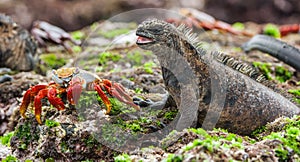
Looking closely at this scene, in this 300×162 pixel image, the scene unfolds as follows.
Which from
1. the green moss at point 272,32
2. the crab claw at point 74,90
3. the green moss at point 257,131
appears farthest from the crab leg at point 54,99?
the green moss at point 272,32

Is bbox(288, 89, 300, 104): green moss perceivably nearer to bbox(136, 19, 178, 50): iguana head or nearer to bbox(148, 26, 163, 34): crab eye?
bbox(136, 19, 178, 50): iguana head

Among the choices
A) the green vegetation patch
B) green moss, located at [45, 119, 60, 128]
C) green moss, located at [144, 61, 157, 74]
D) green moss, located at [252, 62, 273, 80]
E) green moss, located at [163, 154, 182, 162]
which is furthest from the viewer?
green moss, located at [252, 62, 273, 80]

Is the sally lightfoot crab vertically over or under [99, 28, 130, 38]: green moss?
under

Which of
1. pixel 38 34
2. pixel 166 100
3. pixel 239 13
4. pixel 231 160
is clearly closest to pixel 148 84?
pixel 166 100

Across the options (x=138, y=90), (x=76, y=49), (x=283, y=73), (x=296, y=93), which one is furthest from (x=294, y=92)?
(x=76, y=49)

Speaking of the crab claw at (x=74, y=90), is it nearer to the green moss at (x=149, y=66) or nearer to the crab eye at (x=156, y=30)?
the crab eye at (x=156, y=30)

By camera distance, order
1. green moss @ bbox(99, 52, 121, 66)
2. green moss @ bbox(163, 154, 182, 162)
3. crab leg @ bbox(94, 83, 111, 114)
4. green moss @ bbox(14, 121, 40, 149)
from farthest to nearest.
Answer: green moss @ bbox(99, 52, 121, 66), green moss @ bbox(14, 121, 40, 149), crab leg @ bbox(94, 83, 111, 114), green moss @ bbox(163, 154, 182, 162)

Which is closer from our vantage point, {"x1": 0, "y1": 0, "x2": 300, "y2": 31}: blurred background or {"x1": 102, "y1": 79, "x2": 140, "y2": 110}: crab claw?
{"x1": 102, "y1": 79, "x2": 140, "y2": 110}: crab claw

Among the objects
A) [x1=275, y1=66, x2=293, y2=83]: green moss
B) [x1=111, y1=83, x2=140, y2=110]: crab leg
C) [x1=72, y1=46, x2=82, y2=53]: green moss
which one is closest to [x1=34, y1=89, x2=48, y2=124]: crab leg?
[x1=111, y1=83, x2=140, y2=110]: crab leg

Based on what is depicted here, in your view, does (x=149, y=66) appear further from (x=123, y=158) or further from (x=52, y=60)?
(x=123, y=158)

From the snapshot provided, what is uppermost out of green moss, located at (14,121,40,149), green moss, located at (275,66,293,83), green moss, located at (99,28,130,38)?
green moss, located at (275,66,293,83)
